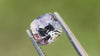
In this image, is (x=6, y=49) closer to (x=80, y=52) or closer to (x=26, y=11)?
(x=26, y=11)

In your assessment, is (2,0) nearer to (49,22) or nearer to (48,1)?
(48,1)

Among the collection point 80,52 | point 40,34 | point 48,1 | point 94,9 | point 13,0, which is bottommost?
point 80,52

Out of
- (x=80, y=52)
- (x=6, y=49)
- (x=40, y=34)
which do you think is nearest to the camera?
(x=80, y=52)

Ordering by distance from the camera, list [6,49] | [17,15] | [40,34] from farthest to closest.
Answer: [17,15] < [6,49] < [40,34]

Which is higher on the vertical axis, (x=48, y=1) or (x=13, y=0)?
(x=13, y=0)

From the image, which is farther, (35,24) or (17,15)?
(17,15)

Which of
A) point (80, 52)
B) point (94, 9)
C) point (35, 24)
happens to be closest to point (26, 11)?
point (94, 9)

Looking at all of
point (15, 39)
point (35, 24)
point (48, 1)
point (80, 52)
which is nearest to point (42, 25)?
point (35, 24)
